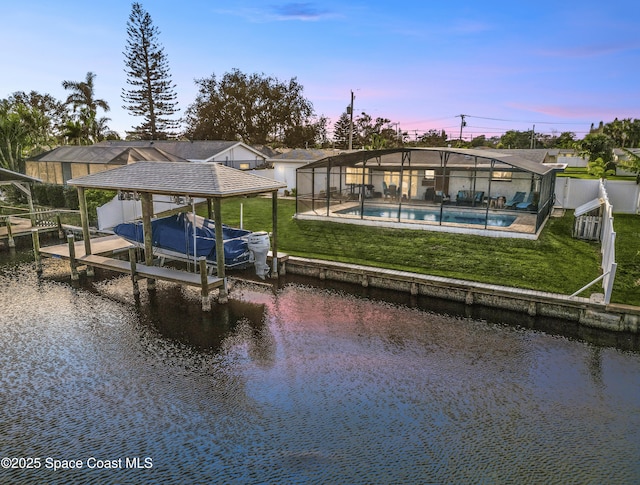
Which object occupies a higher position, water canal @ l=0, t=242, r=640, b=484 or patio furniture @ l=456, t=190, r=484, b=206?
patio furniture @ l=456, t=190, r=484, b=206

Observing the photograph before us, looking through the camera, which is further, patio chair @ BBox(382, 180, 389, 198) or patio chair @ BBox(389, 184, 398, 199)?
patio chair @ BBox(382, 180, 389, 198)

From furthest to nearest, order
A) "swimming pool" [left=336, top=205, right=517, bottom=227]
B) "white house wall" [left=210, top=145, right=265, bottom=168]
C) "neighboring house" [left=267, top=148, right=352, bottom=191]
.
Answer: "white house wall" [left=210, top=145, right=265, bottom=168] < "neighboring house" [left=267, top=148, right=352, bottom=191] < "swimming pool" [left=336, top=205, right=517, bottom=227]

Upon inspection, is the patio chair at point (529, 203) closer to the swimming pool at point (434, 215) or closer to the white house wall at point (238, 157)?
the swimming pool at point (434, 215)

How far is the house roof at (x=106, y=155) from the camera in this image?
25188 mm

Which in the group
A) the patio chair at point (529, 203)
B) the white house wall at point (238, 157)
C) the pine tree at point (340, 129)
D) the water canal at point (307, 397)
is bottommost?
the water canal at point (307, 397)

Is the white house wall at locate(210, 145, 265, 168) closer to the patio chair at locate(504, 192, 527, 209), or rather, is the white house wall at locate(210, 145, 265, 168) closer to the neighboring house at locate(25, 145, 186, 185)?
the neighboring house at locate(25, 145, 186, 185)

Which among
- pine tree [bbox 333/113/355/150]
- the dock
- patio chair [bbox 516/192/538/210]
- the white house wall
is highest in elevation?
pine tree [bbox 333/113/355/150]

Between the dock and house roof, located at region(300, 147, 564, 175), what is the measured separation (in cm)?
907

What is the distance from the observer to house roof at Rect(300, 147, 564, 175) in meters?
16.8

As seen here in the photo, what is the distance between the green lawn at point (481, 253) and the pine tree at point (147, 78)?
39.0 metres

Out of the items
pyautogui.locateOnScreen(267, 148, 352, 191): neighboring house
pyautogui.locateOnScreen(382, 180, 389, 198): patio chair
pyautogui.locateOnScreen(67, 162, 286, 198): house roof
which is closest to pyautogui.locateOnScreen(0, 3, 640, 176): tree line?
pyautogui.locateOnScreen(267, 148, 352, 191): neighboring house

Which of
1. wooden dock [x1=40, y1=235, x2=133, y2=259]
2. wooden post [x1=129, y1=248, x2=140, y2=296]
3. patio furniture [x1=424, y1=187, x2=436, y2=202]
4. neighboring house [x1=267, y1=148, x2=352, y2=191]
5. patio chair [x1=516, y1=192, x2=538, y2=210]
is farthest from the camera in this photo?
neighboring house [x1=267, y1=148, x2=352, y2=191]

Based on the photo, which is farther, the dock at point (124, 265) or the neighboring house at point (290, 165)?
the neighboring house at point (290, 165)

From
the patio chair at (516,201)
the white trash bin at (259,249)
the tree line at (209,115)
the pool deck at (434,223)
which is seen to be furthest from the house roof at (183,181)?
the tree line at (209,115)
